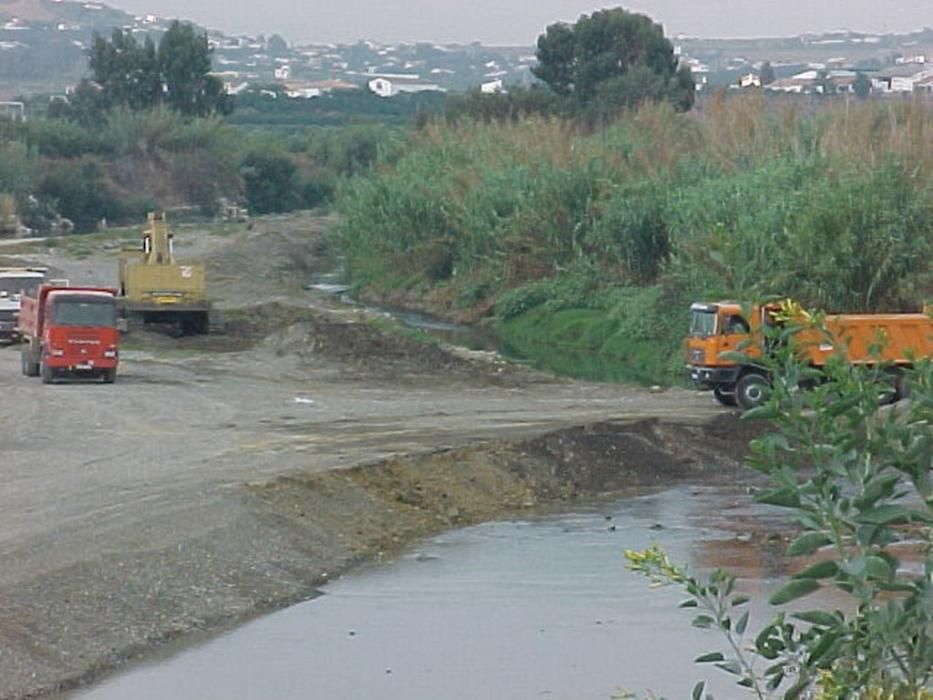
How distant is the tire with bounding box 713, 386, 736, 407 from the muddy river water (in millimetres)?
10337

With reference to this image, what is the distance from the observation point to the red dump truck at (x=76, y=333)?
38188mm

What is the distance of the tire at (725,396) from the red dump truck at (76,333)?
39.6 ft

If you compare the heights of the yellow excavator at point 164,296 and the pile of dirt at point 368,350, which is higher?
the yellow excavator at point 164,296

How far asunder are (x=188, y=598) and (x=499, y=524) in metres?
6.63

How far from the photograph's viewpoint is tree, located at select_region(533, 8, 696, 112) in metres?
100

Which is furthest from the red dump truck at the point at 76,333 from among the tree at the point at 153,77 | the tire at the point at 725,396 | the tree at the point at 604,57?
the tree at the point at 153,77

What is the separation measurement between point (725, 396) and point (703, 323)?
1389mm

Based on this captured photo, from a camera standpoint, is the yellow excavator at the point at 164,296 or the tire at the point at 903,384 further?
the yellow excavator at the point at 164,296

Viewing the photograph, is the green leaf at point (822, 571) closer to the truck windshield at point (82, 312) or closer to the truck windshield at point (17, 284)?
the truck windshield at point (82, 312)

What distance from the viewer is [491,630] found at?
57.8ft

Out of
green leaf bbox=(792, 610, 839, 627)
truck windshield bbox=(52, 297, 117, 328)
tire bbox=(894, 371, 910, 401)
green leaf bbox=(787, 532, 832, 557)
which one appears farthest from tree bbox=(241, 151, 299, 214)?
green leaf bbox=(787, 532, 832, 557)

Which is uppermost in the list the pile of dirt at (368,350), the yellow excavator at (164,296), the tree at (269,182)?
the yellow excavator at (164,296)

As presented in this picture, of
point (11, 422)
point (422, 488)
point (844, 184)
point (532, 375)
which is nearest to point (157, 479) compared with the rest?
point (422, 488)

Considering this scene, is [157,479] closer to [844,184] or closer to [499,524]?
[499,524]
